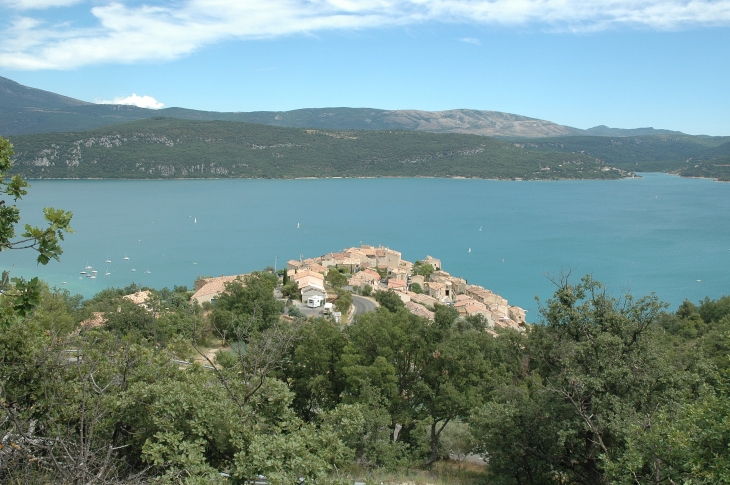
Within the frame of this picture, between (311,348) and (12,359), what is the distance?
4.70m

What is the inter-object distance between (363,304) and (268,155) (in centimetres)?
11498

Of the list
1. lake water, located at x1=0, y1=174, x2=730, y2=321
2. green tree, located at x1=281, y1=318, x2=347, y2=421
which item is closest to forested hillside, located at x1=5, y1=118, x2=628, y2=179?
lake water, located at x1=0, y1=174, x2=730, y2=321

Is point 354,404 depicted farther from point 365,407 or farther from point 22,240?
point 22,240

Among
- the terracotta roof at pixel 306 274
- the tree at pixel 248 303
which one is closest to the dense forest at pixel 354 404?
the tree at pixel 248 303

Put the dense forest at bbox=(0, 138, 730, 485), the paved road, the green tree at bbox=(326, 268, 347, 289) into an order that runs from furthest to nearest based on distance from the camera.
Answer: the green tree at bbox=(326, 268, 347, 289), the paved road, the dense forest at bbox=(0, 138, 730, 485)

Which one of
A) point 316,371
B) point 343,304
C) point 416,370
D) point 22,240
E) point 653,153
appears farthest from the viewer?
point 653,153

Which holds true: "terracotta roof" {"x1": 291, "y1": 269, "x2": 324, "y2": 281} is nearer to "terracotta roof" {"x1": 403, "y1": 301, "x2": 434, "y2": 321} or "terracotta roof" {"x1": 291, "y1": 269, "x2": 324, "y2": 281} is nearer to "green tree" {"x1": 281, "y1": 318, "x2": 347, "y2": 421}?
"terracotta roof" {"x1": 403, "y1": 301, "x2": 434, "y2": 321}

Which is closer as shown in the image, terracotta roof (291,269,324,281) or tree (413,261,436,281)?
terracotta roof (291,269,324,281)

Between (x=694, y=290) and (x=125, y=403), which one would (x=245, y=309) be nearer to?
(x=125, y=403)

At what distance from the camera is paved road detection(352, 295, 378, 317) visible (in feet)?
76.2

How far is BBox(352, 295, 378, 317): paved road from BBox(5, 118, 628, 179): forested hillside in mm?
100408

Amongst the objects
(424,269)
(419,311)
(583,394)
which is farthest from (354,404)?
(424,269)

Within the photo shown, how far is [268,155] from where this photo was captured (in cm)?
13412

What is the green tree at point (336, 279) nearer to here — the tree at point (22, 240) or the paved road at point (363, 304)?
the paved road at point (363, 304)
